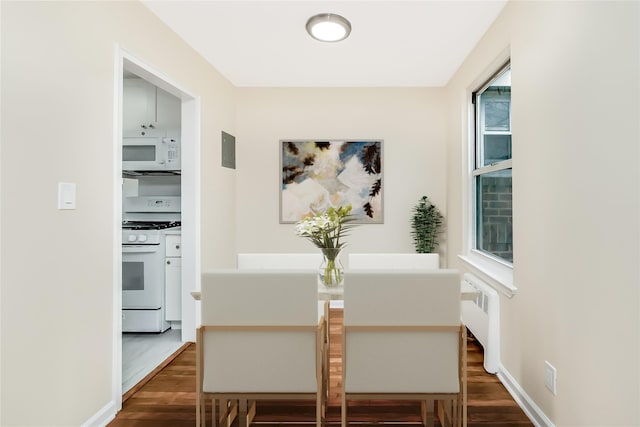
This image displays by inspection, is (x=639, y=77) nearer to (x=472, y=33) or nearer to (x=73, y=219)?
(x=472, y=33)

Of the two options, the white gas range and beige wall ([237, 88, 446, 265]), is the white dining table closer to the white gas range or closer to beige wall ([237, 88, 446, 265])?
the white gas range

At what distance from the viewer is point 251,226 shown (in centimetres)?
436

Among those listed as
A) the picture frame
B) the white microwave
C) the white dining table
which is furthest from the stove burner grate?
the white dining table

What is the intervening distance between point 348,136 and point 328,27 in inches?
65.0

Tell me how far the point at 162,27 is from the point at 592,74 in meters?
2.58

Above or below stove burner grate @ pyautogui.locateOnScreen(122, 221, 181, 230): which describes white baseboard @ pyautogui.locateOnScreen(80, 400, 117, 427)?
below

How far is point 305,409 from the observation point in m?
2.22

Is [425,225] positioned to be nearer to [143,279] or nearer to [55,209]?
[143,279]

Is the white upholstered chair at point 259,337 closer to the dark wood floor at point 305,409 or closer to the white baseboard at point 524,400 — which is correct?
the dark wood floor at point 305,409

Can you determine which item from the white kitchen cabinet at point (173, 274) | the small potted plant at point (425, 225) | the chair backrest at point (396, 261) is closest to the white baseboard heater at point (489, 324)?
the chair backrest at point (396, 261)

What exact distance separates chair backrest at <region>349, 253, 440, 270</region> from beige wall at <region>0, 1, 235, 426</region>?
1.48m

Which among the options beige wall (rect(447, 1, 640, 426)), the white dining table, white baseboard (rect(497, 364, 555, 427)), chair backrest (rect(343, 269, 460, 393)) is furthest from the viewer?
white baseboard (rect(497, 364, 555, 427))

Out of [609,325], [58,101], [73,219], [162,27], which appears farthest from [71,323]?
[609,325]

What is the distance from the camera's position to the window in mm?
2758
